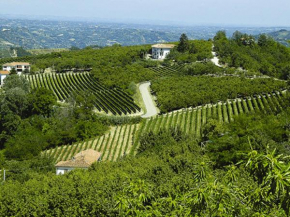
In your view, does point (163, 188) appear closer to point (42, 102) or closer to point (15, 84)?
point (42, 102)

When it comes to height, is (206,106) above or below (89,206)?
below

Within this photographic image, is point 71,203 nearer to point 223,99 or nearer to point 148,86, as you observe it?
point 223,99

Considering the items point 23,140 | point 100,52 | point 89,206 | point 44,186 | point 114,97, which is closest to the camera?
point 89,206

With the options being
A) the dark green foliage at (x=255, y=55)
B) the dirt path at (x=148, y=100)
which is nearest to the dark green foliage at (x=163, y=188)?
the dirt path at (x=148, y=100)

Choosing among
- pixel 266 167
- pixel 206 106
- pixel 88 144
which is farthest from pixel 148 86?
pixel 266 167

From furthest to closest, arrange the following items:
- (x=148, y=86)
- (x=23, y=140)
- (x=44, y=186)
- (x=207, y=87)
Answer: (x=148, y=86) → (x=207, y=87) → (x=23, y=140) → (x=44, y=186)

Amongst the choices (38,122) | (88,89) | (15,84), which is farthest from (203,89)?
(15,84)

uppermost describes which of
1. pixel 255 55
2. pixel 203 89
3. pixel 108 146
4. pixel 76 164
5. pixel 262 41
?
pixel 262 41
